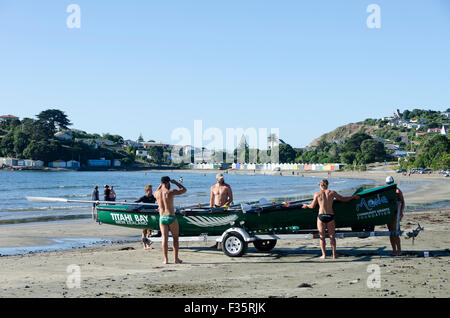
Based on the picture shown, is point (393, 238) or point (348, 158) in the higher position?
point (348, 158)

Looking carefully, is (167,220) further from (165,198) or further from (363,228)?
(363,228)

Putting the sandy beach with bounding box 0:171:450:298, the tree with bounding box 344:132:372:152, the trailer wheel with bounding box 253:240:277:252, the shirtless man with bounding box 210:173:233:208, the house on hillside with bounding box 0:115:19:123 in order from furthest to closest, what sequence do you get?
the house on hillside with bounding box 0:115:19:123, the tree with bounding box 344:132:372:152, the trailer wheel with bounding box 253:240:277:252, the shirtless man with bounding box 210:173:233:208, the sandy beach with bounding box 0:171:450:298

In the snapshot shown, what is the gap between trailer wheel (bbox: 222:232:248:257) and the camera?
9875 millimetres

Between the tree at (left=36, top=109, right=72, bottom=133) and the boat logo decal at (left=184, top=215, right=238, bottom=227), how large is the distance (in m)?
167

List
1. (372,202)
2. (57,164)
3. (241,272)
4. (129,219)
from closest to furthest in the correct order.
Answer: (241,272) → (372,202) → (129,219) → (57,164)

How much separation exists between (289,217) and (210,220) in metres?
1.68

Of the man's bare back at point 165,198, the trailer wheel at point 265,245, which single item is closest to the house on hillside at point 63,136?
the trailer wheel at point 265,245

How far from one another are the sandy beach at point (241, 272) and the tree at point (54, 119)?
6540 inches

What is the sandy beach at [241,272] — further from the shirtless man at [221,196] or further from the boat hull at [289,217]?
the shirtless man at [221,196]

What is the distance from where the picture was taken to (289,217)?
390 inches

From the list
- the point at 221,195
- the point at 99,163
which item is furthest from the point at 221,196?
the point at 99,163

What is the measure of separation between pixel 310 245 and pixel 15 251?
25.0 ft

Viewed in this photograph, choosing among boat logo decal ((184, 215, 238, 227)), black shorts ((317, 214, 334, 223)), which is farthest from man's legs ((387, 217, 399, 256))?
boat logo decal ((184, 215, 238, 227))

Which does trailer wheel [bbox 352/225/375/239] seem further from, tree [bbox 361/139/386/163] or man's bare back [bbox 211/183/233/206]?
tree [bbox 361/139/386/163]
